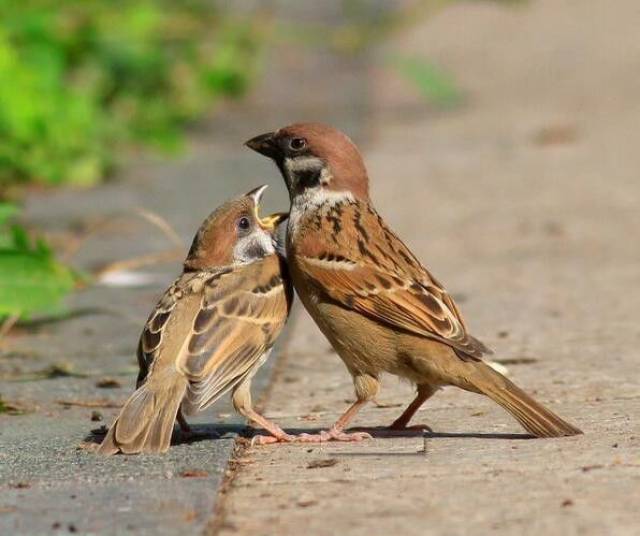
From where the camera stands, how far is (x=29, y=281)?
6.99 meters

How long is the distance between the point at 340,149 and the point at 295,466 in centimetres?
160

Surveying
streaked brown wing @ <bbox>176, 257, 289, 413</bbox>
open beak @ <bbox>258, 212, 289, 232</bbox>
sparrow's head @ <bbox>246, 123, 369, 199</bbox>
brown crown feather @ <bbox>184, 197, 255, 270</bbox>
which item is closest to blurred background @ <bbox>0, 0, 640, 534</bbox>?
streaked brown wing @ <bbox>176, 257, 289, 413</bbox>

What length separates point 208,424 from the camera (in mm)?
5945

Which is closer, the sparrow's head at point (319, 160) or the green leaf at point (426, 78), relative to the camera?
the sparrow's head at point (319, 160)

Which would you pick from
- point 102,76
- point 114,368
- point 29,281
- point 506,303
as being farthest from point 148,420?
point 102,76

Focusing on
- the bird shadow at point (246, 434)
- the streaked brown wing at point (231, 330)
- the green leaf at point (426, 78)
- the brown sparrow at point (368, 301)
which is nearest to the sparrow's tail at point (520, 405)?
the brown sparrow at point (368, 301)

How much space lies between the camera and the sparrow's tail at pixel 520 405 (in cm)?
523

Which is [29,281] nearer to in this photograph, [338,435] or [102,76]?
[338,435]

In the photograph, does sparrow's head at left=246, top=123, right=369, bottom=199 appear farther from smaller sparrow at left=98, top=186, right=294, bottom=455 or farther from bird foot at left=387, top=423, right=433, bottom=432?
bird foot at left=387, top=423, right=433, bottom=432

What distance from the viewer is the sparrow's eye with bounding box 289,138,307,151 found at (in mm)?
6246

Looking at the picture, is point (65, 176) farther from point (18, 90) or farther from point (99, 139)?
point (18, 90)

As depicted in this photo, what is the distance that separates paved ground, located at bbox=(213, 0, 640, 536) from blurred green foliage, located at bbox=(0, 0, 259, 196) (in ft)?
5.35

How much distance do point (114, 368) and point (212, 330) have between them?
1487mm

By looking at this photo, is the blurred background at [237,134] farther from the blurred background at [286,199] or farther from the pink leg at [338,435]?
the pink leg at [338,435]
